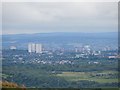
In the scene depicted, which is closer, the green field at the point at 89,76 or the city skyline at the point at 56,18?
the green field at the point at 89,76

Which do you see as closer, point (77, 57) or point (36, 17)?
point (77, 57)

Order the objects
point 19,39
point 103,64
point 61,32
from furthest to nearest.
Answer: point 61,32 < point 19,39 < point 103,64

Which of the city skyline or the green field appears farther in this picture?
the city skyline

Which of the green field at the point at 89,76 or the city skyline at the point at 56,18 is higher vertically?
the city skyline at the point at 56,18

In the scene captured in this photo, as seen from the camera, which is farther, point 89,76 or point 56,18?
point 56,18

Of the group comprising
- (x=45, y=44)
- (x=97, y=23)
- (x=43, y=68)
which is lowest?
(x=43, y=68)

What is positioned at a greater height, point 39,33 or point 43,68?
point 39,33

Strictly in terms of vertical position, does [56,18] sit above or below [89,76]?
above

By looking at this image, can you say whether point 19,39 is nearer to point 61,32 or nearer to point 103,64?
point 61,32

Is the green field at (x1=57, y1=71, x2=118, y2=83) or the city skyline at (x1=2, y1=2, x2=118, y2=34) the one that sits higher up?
the city skyline at (x1=2, y1=2, x2=118, y2=34)

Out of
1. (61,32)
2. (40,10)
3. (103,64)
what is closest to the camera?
(103,64)

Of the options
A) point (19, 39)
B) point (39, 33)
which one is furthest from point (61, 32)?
point (19, 39)
